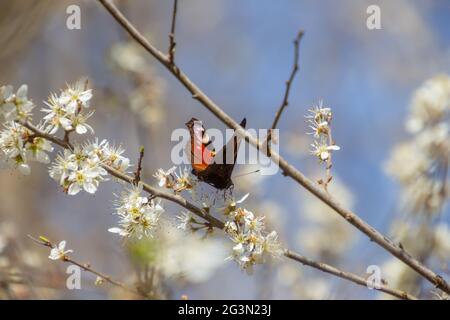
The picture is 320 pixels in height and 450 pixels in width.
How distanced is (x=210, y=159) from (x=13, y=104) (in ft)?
1.56

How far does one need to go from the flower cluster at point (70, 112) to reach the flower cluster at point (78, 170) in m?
0.05

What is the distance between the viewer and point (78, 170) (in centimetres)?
147

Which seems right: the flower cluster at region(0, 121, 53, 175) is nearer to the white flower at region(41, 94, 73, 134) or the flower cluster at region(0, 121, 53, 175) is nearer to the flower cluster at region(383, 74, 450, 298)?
the white flower at region(41, 94, 73, 134)

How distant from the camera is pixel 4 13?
10.6 ft

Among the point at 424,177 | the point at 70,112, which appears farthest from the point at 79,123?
the point at 424,177

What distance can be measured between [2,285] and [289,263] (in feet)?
6.73

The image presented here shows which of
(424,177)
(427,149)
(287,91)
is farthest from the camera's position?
(427,149)

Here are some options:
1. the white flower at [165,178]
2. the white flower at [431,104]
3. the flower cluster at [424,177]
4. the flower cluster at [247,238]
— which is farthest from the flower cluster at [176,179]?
the white flower at [431,104]

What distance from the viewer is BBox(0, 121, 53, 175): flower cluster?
4.74ft

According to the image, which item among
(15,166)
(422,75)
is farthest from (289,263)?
(15,166)

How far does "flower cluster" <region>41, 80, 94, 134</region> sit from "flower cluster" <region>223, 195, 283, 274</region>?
1.32 feet

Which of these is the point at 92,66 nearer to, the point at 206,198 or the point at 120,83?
the point at 120,83

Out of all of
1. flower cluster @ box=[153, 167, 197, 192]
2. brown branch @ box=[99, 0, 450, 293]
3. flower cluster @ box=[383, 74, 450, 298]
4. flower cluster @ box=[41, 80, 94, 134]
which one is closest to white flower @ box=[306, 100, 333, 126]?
brown branch @ box=[99, 0, 450, 293]

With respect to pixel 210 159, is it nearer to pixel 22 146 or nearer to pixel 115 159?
pixel 115 159
